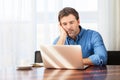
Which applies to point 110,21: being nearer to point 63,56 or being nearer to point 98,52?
point 98,52

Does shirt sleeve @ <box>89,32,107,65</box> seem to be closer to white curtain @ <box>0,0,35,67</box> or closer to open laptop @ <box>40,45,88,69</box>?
open laptop @ <box>40,45,88,69</box>

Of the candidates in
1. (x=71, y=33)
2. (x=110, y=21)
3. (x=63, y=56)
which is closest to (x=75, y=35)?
(x=71, y=33)

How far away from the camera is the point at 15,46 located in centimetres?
339

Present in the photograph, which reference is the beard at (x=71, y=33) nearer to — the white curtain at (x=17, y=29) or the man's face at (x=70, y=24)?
the man's face at (x=70, y=24)

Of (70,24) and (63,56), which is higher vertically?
(70,24)

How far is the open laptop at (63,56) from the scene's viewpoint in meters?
1.96

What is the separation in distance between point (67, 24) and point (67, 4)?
0.69m

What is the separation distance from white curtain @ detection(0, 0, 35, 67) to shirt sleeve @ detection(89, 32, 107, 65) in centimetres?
97

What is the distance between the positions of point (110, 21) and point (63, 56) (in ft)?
4.86

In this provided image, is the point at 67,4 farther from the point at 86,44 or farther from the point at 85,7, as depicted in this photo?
the point at 86,44

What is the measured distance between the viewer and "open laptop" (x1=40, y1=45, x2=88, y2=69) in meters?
1.96

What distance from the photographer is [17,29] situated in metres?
3.36

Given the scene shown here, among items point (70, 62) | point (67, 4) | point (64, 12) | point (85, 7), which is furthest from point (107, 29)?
point (70, 62)

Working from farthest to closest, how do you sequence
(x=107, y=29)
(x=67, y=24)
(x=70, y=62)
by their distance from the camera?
(x=107, y=29), (x=67, y=24), (x=70, y=62)
